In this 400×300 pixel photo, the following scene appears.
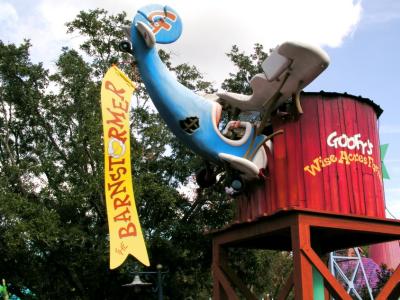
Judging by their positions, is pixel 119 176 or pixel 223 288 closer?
pixel 119 176

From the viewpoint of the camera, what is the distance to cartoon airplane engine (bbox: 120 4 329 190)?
862 cm

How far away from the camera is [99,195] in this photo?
18062mm

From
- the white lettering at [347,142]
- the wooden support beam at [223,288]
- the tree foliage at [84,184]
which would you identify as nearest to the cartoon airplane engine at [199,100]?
the white lettering at [347,142]

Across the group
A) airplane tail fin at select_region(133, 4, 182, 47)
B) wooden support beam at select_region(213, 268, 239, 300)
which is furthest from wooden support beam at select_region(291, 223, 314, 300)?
airplane tail fin at select_region(133, 4, 182, 47)

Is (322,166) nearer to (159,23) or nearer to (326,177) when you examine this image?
(326,177)

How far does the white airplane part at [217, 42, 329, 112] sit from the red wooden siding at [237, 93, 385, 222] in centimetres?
32

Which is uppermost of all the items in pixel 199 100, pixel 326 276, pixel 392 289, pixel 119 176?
pixel 199 100

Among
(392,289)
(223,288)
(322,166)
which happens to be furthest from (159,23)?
(392,289)

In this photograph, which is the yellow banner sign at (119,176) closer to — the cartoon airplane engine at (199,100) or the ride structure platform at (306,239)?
the cartoon airplane engine at (199,100)

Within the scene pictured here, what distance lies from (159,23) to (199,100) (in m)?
1.33

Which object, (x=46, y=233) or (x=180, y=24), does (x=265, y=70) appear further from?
(x=46, y=233)

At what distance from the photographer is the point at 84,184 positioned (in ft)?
57.2

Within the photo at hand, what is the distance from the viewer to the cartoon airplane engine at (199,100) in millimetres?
8625

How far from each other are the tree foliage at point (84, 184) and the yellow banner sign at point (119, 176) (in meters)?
7.93
